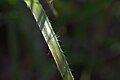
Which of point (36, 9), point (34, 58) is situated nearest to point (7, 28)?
point (34, 58)

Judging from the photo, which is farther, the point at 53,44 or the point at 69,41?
the point at 69,41

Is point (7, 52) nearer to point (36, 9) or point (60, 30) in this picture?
point (60, 30)

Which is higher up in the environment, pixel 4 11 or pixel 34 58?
pixel 4 11

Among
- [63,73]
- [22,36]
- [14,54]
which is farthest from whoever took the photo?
[22,36]

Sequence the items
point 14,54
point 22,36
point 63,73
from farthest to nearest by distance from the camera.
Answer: point 22,36 → point 14,54 → point 63,73

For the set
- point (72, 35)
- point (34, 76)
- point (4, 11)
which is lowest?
point (34, 76)

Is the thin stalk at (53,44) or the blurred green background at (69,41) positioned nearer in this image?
the thin stalk at (53,44)

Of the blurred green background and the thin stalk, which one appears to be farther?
the blurred green background

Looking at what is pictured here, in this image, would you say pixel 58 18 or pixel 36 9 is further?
pixel 58 18
